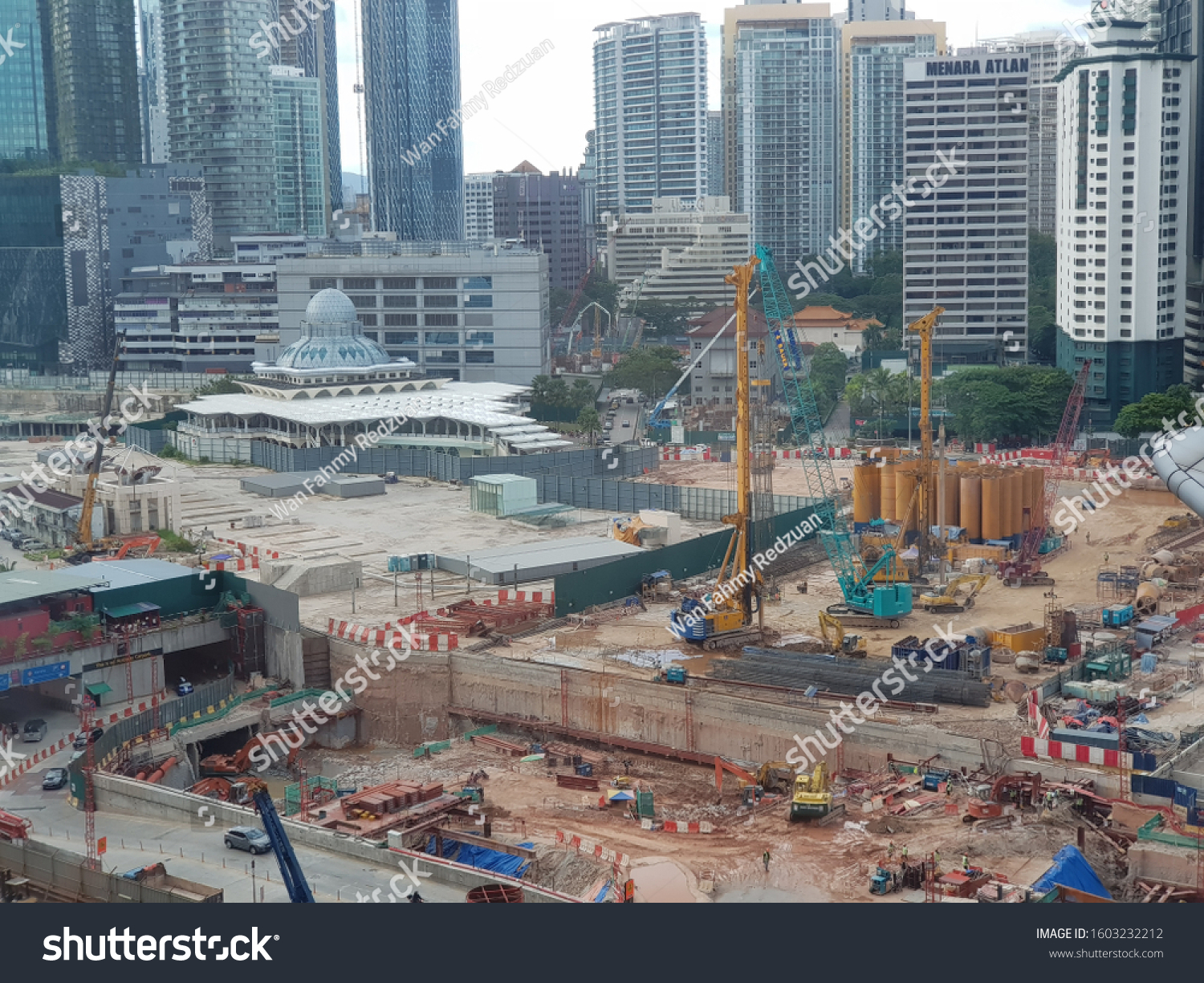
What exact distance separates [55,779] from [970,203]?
81.8 meters

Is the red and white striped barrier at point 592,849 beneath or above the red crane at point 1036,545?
beneath

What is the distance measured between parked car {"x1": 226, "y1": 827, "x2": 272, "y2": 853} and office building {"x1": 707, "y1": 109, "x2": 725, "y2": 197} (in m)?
153

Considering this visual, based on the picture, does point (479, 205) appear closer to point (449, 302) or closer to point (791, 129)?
point (791, 129)

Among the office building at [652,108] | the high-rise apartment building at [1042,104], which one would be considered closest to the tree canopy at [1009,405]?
the high-rise apartment building at [1042,104]

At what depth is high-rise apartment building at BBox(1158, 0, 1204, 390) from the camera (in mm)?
82562

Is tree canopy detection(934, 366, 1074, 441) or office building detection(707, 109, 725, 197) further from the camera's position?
office building detection(707, 109, 725, 197)

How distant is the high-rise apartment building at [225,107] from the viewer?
491 ft

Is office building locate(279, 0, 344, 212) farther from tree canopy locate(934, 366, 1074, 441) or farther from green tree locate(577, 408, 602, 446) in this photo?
tree canopy locate(934, 366, 1074, 441)

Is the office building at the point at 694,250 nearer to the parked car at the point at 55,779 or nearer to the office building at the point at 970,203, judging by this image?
the office building at the point at 970,203

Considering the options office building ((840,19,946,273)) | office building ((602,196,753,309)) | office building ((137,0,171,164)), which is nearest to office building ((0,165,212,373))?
office building ((602,196,753,309))

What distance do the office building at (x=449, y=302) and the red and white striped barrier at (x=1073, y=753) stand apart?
2575 inches
